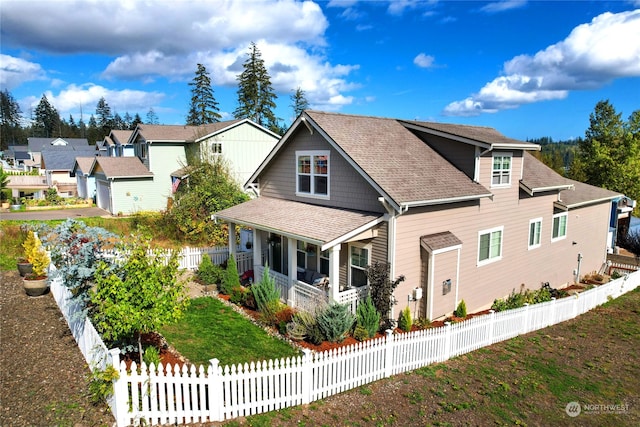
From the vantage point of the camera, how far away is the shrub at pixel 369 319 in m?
11.9

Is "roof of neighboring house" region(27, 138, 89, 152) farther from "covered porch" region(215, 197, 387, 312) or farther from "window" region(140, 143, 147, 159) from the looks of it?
"covered porch" region(215, 197, 387, 312)

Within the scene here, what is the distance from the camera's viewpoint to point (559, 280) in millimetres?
21094

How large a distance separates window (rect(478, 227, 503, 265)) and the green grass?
8730mm

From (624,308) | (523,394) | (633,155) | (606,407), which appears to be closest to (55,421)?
(523,394)

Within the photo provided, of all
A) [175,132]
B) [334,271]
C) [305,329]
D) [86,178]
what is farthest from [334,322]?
[86,178]

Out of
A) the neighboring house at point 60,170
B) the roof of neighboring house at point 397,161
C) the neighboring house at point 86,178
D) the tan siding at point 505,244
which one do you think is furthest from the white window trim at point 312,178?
the neighboring house at point 60,170

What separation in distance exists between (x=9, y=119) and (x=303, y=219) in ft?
532

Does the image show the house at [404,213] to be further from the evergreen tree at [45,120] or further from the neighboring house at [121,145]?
the evergreen tree at [45,120]

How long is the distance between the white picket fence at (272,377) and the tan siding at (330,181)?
4.53m

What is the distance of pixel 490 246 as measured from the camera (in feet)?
53.4

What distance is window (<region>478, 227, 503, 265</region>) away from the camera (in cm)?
1579

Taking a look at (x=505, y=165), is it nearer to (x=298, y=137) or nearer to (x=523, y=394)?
(x=298, y=137)

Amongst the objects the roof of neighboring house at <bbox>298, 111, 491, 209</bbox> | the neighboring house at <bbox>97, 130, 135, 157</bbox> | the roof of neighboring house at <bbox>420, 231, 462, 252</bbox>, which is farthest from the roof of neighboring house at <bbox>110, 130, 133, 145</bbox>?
the roof of neighboring house at <bbox>420, 231, 462, 252</bbox>

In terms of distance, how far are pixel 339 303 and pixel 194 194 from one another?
15929 mm
